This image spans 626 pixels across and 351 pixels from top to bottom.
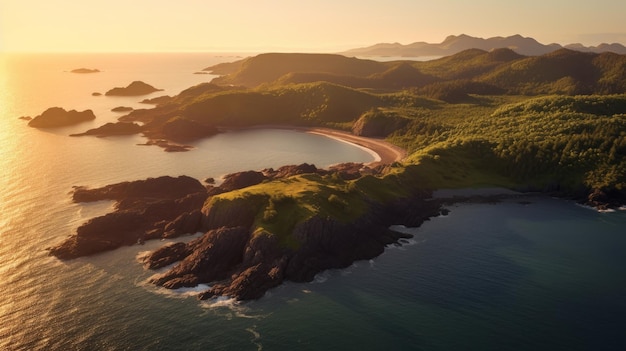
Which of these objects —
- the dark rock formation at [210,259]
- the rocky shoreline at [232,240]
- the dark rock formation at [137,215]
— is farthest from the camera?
the dark rock formation at [137,215]

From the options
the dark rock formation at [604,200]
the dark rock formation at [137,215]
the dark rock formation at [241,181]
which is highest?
the dark rock formation at [604,200]

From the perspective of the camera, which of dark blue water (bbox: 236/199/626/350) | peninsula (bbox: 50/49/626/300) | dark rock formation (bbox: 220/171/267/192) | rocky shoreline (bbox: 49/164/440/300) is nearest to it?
dark blue water (bbox: 236/199/626/350)

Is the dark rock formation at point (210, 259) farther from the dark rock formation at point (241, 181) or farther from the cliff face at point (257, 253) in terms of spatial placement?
the dark rock formation at point (241, 181)

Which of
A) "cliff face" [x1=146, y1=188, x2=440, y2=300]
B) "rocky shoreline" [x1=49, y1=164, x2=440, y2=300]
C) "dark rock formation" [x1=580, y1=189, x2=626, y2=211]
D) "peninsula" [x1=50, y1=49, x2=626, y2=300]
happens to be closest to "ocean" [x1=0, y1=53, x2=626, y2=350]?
"cliff face" [x1=146, y1=188, x2=440, y2=300]

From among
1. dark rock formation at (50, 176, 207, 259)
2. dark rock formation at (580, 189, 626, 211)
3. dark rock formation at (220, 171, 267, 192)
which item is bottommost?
dark rock formation at (50, 176, 207, 259)

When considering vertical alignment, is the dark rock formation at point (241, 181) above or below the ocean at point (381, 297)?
above

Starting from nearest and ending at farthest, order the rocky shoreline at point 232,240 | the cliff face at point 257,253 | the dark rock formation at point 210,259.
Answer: the cliff face at point 257,253
the dark rock formation at point 210,259
the rocky shoreline at point 232,240

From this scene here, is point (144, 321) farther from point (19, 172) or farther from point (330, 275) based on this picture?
point (19, 172)

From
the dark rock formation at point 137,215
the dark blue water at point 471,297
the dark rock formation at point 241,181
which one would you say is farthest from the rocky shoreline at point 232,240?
the dark blue water at point 471,297

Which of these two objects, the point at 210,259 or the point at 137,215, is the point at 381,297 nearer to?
the point at 210,259

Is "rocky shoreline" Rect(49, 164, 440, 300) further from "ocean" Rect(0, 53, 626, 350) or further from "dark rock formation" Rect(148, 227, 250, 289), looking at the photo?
"ocean" Rect(0, 53, 626, 350)

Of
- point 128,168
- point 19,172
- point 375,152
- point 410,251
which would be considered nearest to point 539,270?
point 410,251
